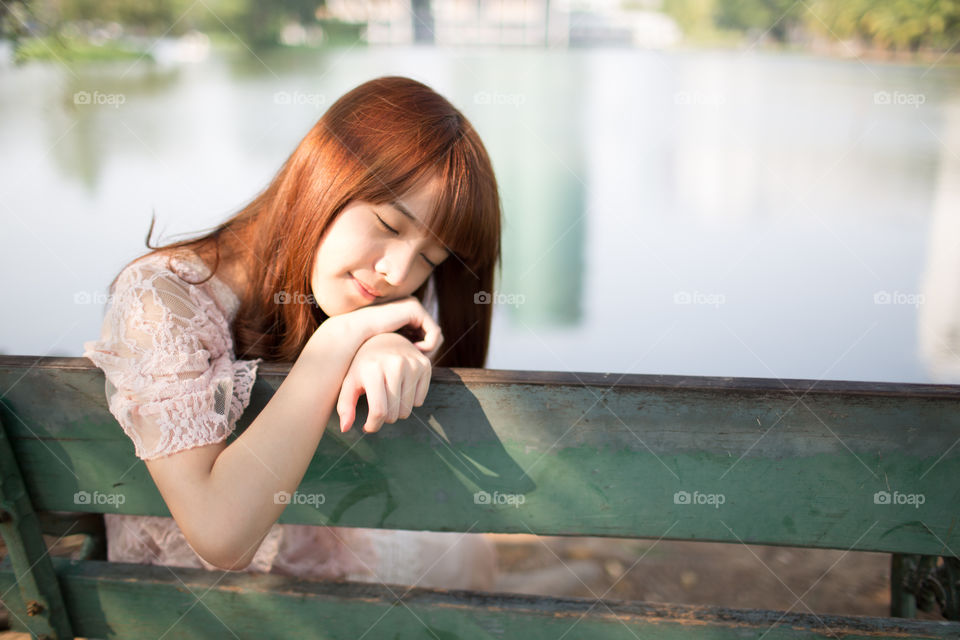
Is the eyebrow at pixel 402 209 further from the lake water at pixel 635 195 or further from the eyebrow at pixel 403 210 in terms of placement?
the lake water at pixel 635 195

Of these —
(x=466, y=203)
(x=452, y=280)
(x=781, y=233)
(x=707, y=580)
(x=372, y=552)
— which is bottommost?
(x=707, y=580)

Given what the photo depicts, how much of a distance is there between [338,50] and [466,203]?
3.32m

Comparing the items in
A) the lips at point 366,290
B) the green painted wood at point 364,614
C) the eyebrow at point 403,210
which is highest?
the eyebrow at point 403,210

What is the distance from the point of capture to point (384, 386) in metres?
1.01

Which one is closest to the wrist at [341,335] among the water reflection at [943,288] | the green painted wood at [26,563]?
the green painted wood at [26,563]

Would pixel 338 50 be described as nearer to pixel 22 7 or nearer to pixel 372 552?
pixel 22 7

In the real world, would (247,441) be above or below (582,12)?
below

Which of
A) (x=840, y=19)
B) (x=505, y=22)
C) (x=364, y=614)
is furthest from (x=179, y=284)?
(x=840, y=19)

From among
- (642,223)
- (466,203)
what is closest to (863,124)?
(642,223)

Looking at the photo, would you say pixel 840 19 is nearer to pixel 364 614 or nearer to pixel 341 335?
pixel 341 335

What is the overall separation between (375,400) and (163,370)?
365 mm

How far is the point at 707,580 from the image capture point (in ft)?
8.30

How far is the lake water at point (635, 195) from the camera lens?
3.26 m

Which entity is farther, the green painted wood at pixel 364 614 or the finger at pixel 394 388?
the green painted wood at pixel 364 614
